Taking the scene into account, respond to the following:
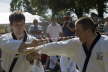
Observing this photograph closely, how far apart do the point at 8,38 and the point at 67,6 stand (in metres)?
47.6

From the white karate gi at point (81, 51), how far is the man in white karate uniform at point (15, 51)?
0.34m

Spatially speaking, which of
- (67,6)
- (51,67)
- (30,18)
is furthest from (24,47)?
(67,6)

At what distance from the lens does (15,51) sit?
4809 mm

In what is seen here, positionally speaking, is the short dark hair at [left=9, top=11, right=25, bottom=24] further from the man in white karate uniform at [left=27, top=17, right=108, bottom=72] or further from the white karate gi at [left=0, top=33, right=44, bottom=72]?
the man in white karate uniform at [left=27, top=17, right=108, bottom=72]

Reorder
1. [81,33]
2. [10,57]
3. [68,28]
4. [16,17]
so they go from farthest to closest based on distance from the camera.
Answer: [68,28] → [10,57] → [16,17] → [81,33]

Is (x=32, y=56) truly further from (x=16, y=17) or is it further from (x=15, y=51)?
(x=16, y=17)

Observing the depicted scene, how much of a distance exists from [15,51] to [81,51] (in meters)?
0.86

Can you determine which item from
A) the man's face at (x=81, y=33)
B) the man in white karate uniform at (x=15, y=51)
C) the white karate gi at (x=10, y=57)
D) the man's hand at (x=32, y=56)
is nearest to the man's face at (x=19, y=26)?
the man in white karate uniform at (x=15, y=51)

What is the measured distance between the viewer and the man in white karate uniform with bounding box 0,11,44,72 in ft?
16.1

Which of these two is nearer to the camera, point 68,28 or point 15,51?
point 15,51

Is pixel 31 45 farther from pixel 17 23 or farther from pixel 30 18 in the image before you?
pixel 30 18

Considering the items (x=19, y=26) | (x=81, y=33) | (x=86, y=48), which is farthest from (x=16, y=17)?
(x=86, y=48)

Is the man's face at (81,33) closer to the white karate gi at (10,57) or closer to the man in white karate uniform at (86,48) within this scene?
the man in white karate uniform at (86,48)

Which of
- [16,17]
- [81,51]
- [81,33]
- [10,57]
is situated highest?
[16,17]
